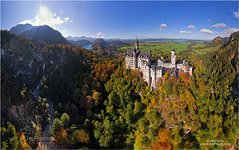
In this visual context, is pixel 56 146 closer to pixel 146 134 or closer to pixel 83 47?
pixel 146 134

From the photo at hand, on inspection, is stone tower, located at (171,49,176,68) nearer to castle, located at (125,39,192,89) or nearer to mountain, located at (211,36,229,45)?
castle, located at (125,39,192,89)

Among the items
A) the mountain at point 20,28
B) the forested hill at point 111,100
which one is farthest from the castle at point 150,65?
the mountain at point 20,28

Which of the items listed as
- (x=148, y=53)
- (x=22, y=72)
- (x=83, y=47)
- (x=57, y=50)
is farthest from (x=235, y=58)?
(x=22, y=72)

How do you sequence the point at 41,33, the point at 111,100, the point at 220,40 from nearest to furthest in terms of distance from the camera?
the point at 41,33 → the point at 111,100 → the point at 220,40

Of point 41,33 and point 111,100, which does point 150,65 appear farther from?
point 41,33

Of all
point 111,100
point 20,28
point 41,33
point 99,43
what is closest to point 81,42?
point 99,43

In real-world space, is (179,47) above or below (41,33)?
below
